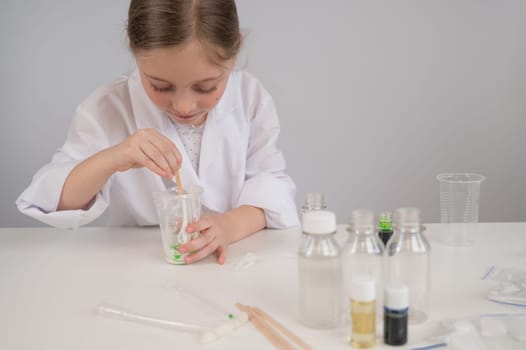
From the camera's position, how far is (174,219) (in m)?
1.09

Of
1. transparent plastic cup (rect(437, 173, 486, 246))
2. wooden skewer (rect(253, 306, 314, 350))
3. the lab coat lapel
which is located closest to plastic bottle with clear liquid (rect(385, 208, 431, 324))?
wooden skewer (rect(253, 306, 314, 350))

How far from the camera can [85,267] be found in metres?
1.08

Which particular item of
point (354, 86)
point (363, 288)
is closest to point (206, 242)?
point (363, 288)

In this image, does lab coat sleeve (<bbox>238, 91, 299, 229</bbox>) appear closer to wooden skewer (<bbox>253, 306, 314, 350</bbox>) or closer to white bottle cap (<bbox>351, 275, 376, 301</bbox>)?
wooden skewer (<bbox>253, 306, 314, 350</bbox>)

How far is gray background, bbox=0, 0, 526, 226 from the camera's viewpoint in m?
2.11

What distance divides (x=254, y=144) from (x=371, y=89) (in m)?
0.89

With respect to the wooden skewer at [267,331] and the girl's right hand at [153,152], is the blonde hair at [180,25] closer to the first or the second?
the girl's right hand at [153,152]

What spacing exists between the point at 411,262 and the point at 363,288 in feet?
0.51

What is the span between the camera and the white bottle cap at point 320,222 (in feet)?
2.52

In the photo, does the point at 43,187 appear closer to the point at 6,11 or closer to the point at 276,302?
the point at 276,302

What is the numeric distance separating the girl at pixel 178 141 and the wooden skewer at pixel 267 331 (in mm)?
217

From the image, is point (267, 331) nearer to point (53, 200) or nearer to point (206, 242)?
point (206, 242)

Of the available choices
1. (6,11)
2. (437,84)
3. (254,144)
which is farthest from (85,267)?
(437,84)

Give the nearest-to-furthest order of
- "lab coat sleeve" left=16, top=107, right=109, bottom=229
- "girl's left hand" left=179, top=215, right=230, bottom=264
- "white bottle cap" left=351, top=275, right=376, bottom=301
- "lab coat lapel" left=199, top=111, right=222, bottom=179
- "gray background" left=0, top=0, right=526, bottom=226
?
"white bottle cap" left=351, top=275, right=376, bottom=301 < "girl's left hand" left=179, top=215, right=230, bottom=264 < "lab coat sleeve" left=16, top=107, right=109, bottom=229 < "lab coat lapel" left=199, top=111, right=222, bottom=179 < "gray background" left=0, top=0, right=526, bottom=226
